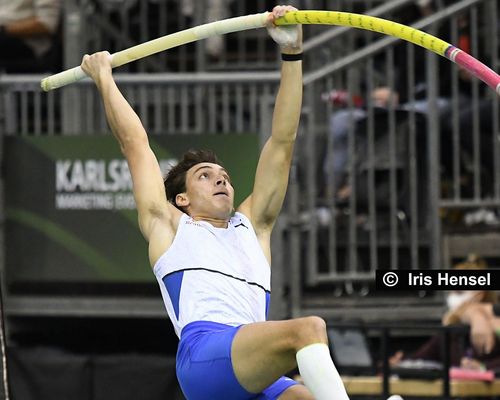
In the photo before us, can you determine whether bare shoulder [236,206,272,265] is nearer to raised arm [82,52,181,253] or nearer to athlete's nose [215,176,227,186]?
athlete's nose [215,176,227,186]

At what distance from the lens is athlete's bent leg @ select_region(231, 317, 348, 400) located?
24.0ft

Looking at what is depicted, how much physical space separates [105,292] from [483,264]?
294 centimetres

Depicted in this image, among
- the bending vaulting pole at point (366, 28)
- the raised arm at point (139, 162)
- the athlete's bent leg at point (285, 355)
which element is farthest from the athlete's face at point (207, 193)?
the athlete's bent leg at point (285, 355)

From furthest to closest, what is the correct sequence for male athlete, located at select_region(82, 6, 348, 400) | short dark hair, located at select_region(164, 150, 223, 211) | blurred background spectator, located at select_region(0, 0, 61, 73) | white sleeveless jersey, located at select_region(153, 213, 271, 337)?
blurred background spectator, located at select_region(0, 0, 61, 73) < short dark hair, located at select_region(164, 150, 223, 211) < white sleeveless jersey, located at select_region(153, 213, 271, 337) < male athlete, located at select_region(82, 6, 348, 400)

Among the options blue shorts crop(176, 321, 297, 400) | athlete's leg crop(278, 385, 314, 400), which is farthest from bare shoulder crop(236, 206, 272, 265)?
athlete's leg crop(278, 385, 314, 400)

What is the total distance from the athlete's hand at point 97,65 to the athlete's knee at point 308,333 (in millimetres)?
2101

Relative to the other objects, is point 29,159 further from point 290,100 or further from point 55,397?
point 290,100

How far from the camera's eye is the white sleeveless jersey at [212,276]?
8039 mm

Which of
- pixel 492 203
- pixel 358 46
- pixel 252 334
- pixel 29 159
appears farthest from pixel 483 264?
pixel 252 334

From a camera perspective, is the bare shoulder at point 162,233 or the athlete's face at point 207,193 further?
the athlete's face at point 207,193

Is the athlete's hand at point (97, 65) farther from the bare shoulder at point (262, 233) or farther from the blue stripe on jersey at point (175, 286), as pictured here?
the blue stripe on jersey at point (175, 286)

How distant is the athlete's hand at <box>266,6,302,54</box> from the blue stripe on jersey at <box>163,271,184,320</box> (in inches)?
54.0

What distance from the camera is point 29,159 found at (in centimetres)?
1232

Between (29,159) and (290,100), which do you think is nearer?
(290,100)
